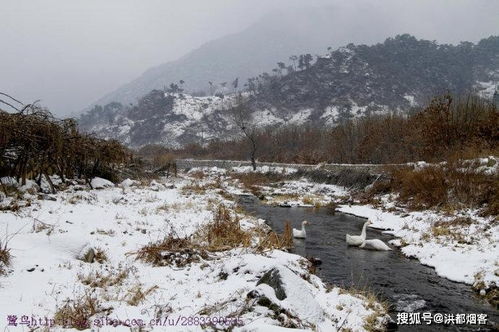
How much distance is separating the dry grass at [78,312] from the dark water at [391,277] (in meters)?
4.95

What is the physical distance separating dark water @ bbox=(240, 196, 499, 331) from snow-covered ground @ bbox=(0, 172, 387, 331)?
1.14 metres

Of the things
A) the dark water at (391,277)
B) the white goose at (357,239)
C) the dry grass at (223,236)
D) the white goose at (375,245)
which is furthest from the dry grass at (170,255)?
the white goose at (375,245)

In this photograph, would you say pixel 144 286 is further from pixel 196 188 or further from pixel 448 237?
pixel 196 188

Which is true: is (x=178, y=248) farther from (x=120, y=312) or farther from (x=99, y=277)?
(x=120, y=312)

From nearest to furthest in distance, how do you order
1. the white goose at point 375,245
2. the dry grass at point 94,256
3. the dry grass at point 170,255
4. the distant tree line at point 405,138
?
the dry grass at point 94,256, the dry grass at point 170,255, the white goose at point 375,245, the distant tree line at point 405,138

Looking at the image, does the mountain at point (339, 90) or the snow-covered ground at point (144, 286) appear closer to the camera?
the snow-covered ground at point (144, 286)

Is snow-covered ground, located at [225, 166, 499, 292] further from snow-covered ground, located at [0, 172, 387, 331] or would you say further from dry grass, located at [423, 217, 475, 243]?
snow-covered ground, located at [0, 172, 387, 331]

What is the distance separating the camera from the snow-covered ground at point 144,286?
5.00 m

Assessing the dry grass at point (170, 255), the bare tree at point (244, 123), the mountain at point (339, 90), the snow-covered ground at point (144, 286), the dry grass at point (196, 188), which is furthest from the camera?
the mountain at point (339, 90)

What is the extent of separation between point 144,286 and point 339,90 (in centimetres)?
11254

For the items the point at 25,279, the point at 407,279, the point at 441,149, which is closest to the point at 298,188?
the point at 441,149

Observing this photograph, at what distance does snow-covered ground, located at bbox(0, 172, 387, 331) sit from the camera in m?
5.00

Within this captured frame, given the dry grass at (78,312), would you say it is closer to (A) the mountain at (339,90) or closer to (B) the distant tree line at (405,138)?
(B) the distant tree line at (405,138)

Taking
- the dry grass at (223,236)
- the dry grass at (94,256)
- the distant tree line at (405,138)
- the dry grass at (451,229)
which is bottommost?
the dry grass at (451,229)
